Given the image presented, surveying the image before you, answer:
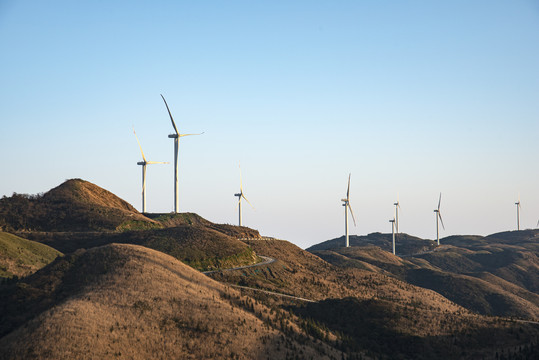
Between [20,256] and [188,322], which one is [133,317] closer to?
[188,322]

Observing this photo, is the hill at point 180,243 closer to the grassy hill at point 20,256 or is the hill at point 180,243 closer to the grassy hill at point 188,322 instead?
the grassy hill at point 20,256

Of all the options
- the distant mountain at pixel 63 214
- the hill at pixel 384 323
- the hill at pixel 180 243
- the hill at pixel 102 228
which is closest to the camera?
the hill at pixel 384 323

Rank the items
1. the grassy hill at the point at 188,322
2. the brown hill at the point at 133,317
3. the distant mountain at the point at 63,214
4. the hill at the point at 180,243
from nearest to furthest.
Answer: the brown hill at the point at 133,317
the grassy hill at the point at 188,322
the hill at the point at 180,243
the distant mountain at the point at 63,214

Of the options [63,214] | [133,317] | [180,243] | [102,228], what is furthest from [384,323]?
[63,214]

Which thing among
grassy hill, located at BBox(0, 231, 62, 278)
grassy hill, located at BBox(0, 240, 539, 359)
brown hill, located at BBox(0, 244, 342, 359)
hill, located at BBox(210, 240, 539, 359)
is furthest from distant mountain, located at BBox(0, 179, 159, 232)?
brown hill, located at BBox(0, 244, 342, 359)

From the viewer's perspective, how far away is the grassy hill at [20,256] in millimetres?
90750

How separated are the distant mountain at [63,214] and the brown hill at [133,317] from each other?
60827 millimetres

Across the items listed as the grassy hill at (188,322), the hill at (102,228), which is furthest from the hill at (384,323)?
the hill at (102,228)

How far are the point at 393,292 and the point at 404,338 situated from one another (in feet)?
206

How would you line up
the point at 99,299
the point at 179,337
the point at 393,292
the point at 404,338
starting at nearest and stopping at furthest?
the point at 179,337 → the point at 99,299 → the point at 404,338 → the point at 393,292

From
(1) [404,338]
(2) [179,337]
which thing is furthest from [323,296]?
(2) [179,337]

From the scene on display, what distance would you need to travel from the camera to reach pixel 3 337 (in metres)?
56.9

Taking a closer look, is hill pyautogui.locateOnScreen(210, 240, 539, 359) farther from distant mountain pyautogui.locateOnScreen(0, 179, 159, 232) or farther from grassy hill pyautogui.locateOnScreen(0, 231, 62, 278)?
distant mountain pyautogui.locateOnScreen(0, 179, 159, 232)

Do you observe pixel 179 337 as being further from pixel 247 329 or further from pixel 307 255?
pixel 307 255
